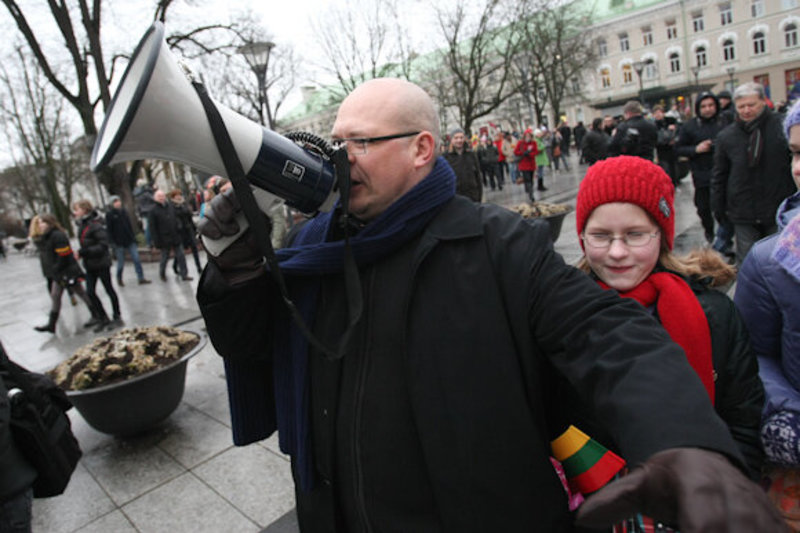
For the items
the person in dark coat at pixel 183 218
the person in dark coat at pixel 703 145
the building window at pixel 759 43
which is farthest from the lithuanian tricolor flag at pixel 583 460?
the building window at pixel 759 43

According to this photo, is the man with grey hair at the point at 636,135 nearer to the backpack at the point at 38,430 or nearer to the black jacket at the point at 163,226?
the backpack at the point at 38,430

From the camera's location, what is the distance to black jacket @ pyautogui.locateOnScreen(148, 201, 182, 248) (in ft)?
32.4

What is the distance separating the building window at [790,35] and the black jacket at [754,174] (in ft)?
167

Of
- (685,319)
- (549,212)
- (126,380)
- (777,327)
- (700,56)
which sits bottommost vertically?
(126,380)

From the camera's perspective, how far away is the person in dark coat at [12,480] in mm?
1741

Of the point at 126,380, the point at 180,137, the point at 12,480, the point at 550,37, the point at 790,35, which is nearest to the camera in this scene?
the point at 180,137

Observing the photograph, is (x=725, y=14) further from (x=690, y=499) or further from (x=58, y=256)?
(x=690, y=499)

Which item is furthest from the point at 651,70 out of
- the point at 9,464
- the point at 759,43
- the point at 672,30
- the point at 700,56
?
the point at 9,464

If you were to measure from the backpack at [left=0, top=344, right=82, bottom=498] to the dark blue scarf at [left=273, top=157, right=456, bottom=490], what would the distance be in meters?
1.12

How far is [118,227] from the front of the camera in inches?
418

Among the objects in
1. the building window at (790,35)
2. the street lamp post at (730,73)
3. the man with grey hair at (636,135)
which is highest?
the building window at (790,35)

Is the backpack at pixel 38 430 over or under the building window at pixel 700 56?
under

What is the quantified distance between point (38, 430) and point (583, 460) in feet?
6.44

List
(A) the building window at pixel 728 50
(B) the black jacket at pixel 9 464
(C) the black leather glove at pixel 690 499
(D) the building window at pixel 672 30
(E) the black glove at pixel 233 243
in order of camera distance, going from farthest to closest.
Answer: (D) the building window at pixel 672 30 < (A) the building window at pixel 728 50 < (B) the black jacket at pixel 9 464 < (E) the black glove at pixel 233 243 < (C) the black leather glove at pixel 690 499
